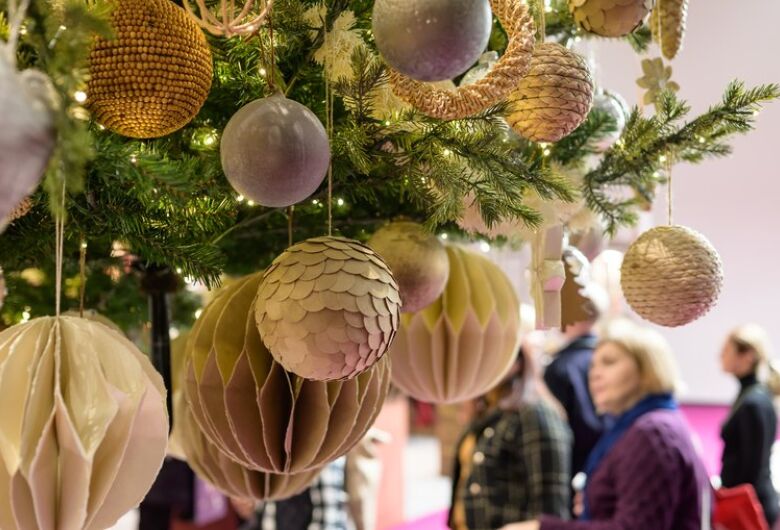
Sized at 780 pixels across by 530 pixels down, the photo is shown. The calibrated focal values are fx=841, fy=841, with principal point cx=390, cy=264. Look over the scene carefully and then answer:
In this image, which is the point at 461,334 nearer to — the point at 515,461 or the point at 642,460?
the point at 642,460

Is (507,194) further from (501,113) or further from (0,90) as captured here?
(0,90)

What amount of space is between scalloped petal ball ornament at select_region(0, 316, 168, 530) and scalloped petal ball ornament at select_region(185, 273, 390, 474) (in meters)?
0.12

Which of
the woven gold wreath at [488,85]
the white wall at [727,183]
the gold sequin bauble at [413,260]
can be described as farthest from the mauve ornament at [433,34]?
the white wall at [727,183]

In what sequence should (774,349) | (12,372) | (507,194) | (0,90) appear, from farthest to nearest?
(774,349) → (507,194) → (12,372) → (0,90)

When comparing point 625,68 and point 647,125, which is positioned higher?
point 625,68

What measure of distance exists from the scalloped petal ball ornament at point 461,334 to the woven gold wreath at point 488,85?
1.40 feet

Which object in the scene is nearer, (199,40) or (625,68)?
(199,40)

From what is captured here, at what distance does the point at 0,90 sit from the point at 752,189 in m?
3.55

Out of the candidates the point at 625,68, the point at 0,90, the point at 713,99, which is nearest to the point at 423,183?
the point at 0,90

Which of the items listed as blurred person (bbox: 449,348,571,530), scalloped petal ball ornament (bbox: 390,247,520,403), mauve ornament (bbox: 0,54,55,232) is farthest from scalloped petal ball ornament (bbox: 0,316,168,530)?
blurred person (bbox: 449,348,571,530)

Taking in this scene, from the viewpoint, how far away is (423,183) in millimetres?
723

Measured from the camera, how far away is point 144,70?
22.9 inches

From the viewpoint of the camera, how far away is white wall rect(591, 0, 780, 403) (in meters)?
2.49

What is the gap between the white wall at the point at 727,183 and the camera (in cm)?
249
